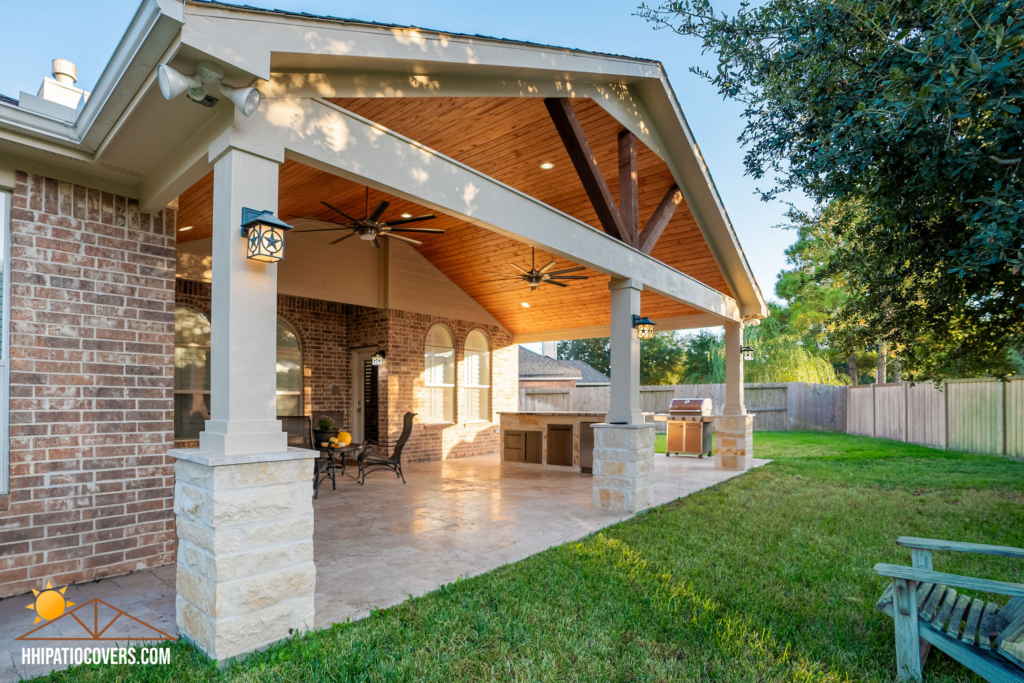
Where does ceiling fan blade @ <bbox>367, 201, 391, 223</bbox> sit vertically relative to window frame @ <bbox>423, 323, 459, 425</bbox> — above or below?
above

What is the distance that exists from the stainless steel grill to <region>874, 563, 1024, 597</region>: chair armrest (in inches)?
385

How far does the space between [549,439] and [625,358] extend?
13.1 feet

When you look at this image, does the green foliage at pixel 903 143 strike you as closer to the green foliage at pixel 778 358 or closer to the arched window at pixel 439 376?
the arched window at pixel 439 376

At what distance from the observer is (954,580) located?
7.90 ft

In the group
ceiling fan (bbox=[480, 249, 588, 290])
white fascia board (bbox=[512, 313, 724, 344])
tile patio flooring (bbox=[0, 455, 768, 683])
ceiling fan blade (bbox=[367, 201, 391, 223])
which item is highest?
ceiling fan blade (bbox=[367, 201, 391, 223])

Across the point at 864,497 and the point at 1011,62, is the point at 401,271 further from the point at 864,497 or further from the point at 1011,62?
the point at 1011,62

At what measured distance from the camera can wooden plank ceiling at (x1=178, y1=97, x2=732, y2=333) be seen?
6039 mm

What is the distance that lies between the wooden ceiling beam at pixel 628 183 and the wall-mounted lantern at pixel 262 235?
4.34 meters

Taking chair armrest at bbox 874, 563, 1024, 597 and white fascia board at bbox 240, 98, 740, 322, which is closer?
chair armrest at bbox 874, 563, 1024, 597

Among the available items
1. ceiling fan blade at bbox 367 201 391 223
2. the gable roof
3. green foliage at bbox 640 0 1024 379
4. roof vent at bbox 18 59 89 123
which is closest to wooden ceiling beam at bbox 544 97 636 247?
the gable roof

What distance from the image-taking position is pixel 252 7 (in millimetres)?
2871

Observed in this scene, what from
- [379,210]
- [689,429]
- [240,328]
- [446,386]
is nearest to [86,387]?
[240,328]

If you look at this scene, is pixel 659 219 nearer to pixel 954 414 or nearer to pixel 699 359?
pixel 954 414

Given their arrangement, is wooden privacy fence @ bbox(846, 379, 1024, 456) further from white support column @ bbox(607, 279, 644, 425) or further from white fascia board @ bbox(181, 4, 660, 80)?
white fascia board @ bbox(181, 4, 660, 80)
